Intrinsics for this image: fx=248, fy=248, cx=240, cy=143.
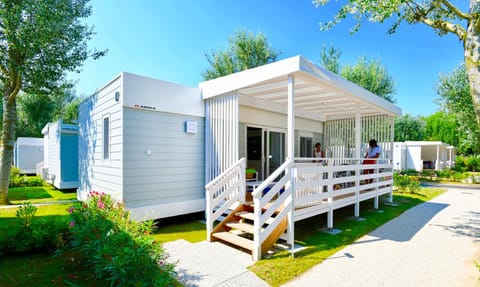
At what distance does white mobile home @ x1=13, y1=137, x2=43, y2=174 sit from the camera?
17.2 meters

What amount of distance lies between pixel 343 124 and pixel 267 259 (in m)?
8.45

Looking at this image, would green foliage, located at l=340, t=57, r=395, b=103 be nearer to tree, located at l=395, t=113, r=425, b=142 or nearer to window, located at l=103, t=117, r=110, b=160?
window, located at l=103, t=117, r=110, b=160

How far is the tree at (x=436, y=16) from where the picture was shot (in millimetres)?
3736

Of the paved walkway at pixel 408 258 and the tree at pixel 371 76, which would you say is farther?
the tree at pixel 371 76

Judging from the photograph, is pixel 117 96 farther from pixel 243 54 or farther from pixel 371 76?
pixel 371 76

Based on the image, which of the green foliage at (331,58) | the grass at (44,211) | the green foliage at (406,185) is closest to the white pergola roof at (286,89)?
the green foliage at (406,185)

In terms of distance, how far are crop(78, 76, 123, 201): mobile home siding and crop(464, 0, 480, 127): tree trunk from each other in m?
6.38

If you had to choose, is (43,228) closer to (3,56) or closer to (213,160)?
(213,160)

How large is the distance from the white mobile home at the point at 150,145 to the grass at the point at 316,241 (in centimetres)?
261

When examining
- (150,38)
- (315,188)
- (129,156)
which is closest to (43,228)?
(129,156)

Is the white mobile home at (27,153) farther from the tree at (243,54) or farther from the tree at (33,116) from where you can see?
the tree at (243,54)

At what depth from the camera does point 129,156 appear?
18.0 feet

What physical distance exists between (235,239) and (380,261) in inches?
95.5

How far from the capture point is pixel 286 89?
6.11m
